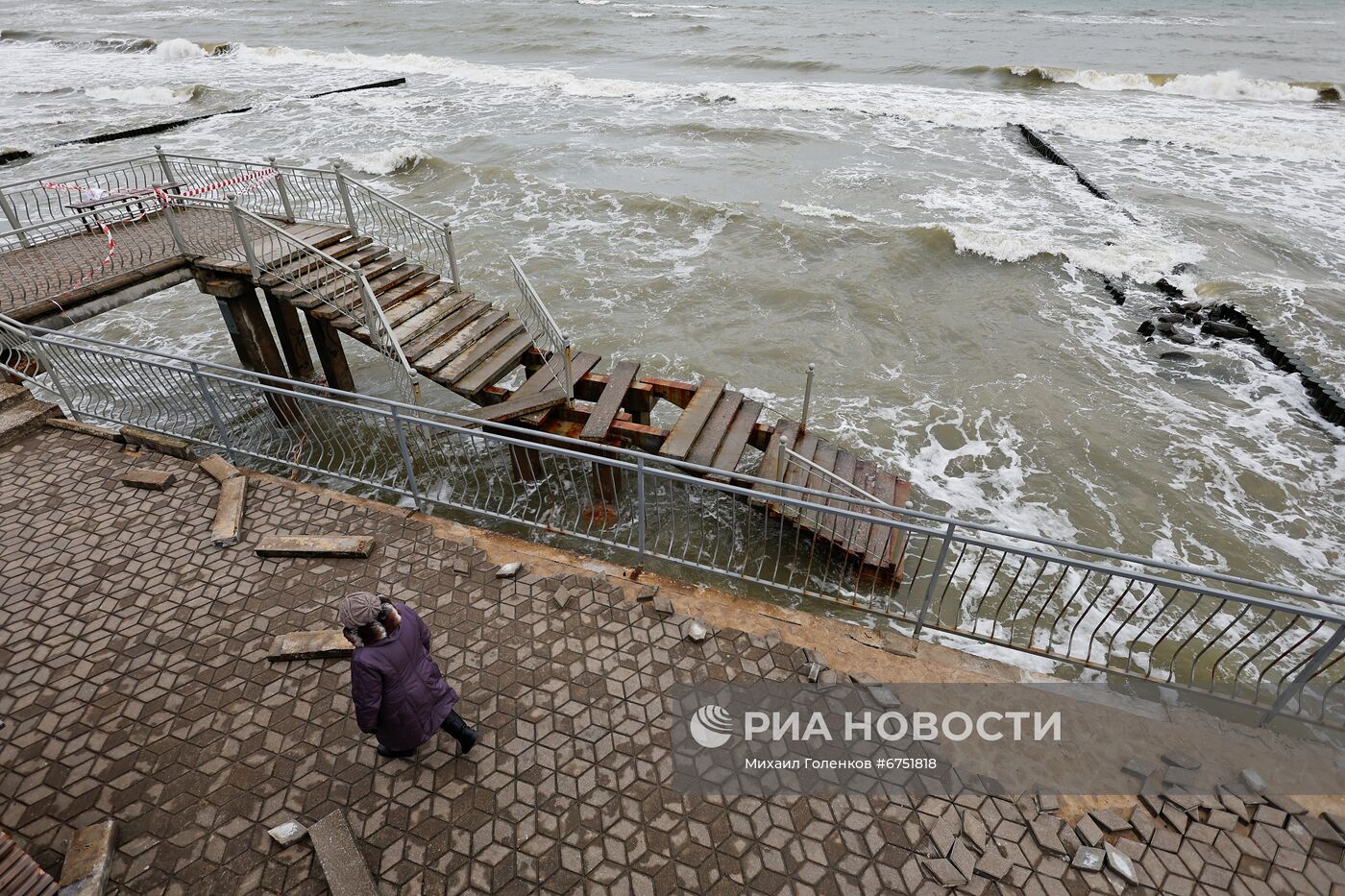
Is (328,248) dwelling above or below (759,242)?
above

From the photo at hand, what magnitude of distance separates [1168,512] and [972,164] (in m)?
18.9

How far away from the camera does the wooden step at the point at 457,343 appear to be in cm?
955

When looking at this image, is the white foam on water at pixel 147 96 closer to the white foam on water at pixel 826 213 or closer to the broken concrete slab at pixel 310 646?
the white foam on water at pixel 826 213

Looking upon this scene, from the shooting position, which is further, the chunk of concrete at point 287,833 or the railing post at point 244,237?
the railing post at point 244,237

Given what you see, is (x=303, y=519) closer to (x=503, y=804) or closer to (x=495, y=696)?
(x=495, y=696)

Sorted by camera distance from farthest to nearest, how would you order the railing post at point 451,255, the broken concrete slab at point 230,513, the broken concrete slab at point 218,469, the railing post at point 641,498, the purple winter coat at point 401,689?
the railing post at point 451,255 < the broken concrete slab at point 218,469 < the broken concrete slab at point 230,513 < the railing post at point 641,498 < the purple winter coat at point 401,689

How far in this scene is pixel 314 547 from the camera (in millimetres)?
6555

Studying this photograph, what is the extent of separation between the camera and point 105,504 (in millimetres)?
7133

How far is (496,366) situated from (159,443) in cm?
415

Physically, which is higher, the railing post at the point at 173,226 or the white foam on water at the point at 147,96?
the railing post at the point at 173,226

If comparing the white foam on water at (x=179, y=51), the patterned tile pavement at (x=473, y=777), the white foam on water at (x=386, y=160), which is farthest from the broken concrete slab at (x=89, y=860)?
the white foam on water at (x=179, y=51)

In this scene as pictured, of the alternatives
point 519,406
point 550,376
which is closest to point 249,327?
point 550,376

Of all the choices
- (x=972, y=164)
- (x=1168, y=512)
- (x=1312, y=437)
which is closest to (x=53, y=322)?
(x=1168, y=512)

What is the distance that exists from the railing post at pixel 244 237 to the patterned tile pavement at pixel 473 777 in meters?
5.12
